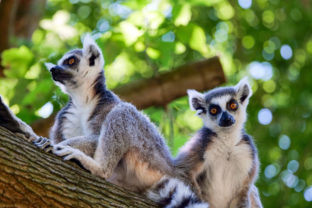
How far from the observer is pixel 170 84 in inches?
210

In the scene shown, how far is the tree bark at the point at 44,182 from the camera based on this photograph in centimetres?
270

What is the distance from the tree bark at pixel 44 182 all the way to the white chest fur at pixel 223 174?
1.19 metres

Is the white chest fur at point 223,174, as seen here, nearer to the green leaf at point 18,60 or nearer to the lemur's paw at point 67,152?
the lemur's paw at point 67,152

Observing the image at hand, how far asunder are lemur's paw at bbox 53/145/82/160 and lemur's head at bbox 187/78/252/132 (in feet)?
5.62

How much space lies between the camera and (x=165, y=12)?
5613 mm

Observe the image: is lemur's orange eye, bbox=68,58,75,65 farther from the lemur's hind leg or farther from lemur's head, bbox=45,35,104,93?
the lemur's hind leg

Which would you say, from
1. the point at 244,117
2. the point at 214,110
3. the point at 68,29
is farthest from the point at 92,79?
the point at 68,29

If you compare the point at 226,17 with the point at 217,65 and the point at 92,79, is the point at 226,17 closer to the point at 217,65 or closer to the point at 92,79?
the point at 217,65

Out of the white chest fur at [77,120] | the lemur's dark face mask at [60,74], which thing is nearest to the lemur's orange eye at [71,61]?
the lemur's dark face mask at [60,74]

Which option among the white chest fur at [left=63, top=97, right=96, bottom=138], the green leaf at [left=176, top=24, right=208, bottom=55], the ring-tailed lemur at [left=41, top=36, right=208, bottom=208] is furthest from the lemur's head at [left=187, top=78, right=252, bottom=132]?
the white chest fur at [left=63, top=97, right=96, bottom=138]

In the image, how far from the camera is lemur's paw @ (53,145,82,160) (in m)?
3.38

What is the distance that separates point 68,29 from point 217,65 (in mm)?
2895

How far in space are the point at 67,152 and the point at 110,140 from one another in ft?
1.34

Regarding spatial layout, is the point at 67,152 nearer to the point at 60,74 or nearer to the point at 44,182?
the point at 44,182
